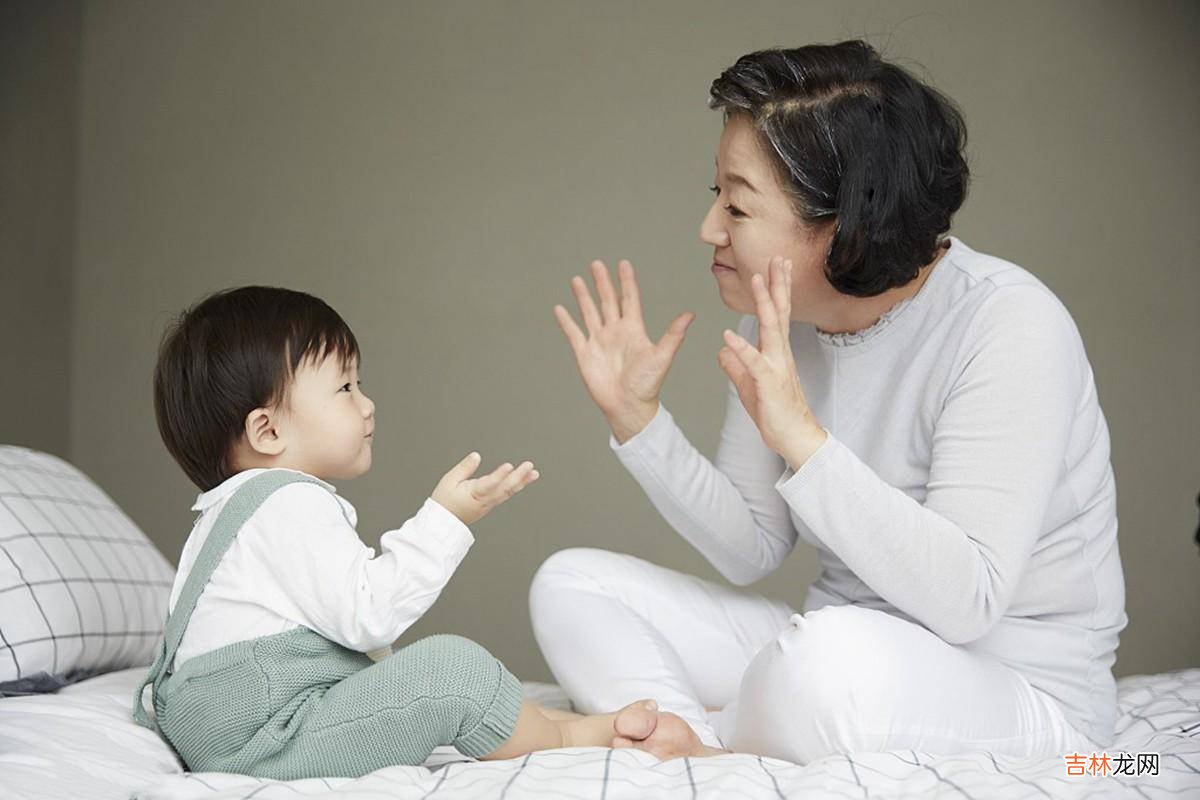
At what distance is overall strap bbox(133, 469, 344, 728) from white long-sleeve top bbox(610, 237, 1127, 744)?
604 mm

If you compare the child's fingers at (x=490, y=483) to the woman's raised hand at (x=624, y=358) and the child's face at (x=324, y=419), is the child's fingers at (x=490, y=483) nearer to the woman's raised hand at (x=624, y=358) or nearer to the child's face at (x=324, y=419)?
the child's face at (x=324, y=419)

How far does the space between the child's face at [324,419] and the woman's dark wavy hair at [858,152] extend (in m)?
0.68

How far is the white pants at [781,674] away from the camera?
1538 mm

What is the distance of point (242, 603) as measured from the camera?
5.17 ft

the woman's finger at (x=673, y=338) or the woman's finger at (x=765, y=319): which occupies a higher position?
the woman's finger at (x=765, y=319)

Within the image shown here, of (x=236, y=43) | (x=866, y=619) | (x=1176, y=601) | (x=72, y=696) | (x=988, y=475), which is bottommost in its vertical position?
(x=1176, y=601)

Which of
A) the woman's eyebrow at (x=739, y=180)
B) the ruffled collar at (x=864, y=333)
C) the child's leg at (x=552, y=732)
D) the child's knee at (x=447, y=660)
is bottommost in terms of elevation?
the child's leg at (x=552, y=732)

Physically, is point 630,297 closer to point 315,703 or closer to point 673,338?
point 673,338

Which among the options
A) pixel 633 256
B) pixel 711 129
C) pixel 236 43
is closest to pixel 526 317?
pixel 633 256

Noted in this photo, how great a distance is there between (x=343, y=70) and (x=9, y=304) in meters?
1.14

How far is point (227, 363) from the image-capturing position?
1698 mm

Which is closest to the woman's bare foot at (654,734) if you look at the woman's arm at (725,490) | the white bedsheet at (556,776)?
the white bedsheet at (556,776)

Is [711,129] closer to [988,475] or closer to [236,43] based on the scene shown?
[236,43]

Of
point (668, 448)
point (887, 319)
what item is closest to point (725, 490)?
point (668, 448)
